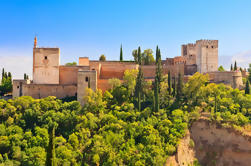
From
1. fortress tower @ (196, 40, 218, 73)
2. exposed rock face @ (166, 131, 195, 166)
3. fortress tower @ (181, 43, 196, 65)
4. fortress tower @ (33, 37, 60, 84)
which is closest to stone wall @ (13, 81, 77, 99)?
fortress tower @ (33, 37, 60, 84)

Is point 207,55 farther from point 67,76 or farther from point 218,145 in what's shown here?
point 67,76

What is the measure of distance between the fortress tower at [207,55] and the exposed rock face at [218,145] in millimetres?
11405

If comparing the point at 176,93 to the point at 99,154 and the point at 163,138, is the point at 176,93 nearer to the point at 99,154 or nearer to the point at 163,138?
the point at 163,138

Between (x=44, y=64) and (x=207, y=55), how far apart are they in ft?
68.8

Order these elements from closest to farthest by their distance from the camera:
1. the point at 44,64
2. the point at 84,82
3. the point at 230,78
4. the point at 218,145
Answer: the point at 218,145
the point at 84,82
the point at 44,64
the point at 230,78

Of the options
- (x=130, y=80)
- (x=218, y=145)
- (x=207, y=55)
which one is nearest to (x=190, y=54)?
(x=207, y=55)

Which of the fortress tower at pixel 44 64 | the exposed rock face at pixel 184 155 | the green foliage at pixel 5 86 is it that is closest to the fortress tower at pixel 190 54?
the exposed rock face at pixel 184 155

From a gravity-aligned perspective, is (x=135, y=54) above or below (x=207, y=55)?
above

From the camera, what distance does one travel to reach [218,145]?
90.0ft

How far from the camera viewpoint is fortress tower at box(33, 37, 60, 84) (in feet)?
106

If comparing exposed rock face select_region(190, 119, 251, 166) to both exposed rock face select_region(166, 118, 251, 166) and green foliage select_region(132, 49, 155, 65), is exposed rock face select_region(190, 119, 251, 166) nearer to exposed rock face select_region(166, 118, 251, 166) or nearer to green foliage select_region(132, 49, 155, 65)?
exposed rock face select_region(166, 118, 251, 166)

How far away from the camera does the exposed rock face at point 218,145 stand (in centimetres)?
2656

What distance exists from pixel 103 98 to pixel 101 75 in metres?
4.91

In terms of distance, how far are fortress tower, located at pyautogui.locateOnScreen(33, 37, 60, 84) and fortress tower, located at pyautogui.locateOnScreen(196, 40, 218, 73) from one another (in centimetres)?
1847
